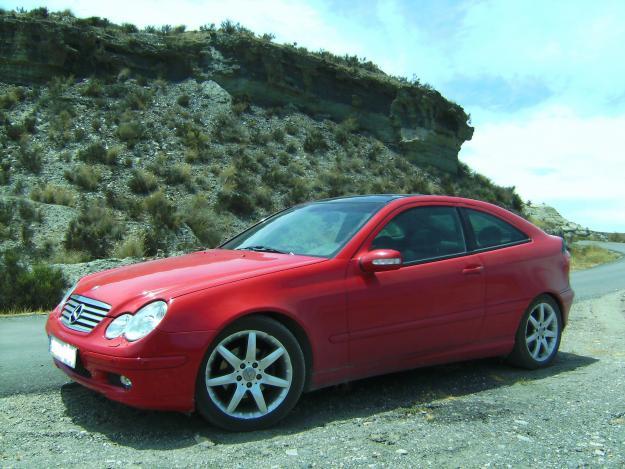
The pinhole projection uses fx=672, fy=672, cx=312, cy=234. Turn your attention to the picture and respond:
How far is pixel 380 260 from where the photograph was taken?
467cm

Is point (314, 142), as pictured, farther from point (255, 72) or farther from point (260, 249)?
point (260, 249)

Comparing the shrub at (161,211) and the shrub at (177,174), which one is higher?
the shrub at (177,174)

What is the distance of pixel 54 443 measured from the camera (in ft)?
12.9

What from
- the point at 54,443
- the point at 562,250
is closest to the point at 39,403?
the point at 54,443

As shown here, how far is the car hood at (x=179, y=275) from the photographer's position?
4.17m

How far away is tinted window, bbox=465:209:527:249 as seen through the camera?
226 inches

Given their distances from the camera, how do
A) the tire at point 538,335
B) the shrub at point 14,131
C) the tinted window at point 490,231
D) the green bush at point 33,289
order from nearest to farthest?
the tinted window at point 490,231 < the tire at point 538,335 < the green bush at point 33,289 < the shrub at point 14,131

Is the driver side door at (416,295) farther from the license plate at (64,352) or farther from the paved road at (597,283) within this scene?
the paved road at (597,283)

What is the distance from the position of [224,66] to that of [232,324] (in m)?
31.2

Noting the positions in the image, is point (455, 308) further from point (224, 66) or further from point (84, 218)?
point (224, 66)

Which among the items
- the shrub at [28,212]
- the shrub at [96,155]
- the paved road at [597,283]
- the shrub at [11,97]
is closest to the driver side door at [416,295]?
the paved road at [597,283]

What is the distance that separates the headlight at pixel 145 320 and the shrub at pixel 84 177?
68.1 feet

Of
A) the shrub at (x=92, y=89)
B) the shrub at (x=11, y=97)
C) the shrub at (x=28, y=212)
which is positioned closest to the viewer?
the shrub at (x=28, y=212)

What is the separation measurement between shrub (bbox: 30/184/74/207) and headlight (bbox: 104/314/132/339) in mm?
19063
